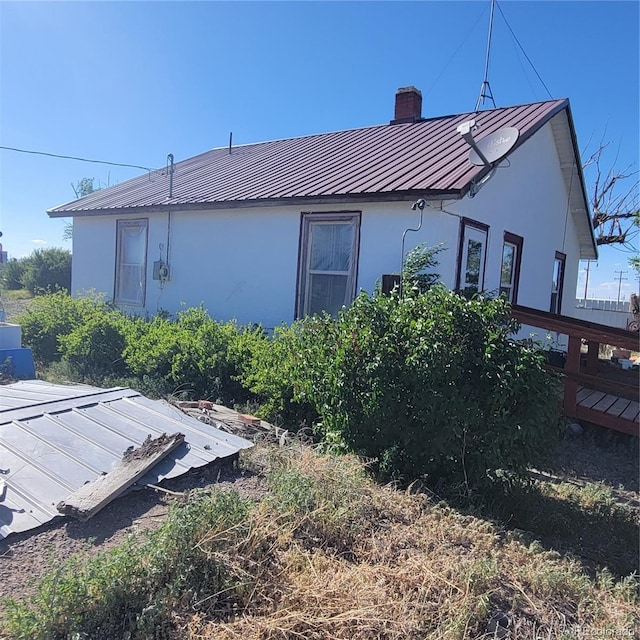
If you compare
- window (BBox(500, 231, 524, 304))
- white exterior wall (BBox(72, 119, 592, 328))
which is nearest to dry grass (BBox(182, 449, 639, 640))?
white exterior wall (BBox(72, 119, 592, 328))

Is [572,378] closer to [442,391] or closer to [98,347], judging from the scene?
[442,391]

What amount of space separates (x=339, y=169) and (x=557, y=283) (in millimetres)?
6970

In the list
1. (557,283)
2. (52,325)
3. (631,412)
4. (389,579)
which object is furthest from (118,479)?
(557,283)

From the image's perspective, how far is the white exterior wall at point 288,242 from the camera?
23.5ft

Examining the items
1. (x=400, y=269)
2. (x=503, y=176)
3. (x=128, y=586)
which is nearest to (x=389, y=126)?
(x=503, y=176)

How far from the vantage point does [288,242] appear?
8242 millimetres

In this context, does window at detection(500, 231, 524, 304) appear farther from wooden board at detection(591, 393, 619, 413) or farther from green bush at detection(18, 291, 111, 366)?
Answer: green bush at detection(18, 291, 111, 366)

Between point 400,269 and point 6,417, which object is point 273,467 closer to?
point 6,417

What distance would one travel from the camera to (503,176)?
841 centimetres

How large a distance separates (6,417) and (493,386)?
406 centimetres

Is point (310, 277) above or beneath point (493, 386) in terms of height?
above

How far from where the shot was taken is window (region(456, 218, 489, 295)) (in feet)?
23.4

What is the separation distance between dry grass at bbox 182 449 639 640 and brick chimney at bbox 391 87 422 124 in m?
9.65

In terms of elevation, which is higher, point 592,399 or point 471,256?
point 471,256
